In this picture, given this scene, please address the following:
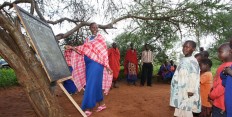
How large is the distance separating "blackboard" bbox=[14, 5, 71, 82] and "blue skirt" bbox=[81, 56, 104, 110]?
4.36ft

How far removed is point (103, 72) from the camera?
556 cm

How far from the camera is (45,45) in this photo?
3.29 metres

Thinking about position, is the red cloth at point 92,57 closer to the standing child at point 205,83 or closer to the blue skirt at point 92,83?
the blue skirt at point 92,83

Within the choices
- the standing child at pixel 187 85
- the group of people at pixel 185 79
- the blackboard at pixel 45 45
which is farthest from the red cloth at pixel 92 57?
the standing child at pixel 187 85

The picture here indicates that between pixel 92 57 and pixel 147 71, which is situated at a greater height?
pixel 92 57

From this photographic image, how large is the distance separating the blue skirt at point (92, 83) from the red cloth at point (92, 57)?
0.43ft

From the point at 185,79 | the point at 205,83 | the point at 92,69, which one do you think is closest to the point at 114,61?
the point at 92,69

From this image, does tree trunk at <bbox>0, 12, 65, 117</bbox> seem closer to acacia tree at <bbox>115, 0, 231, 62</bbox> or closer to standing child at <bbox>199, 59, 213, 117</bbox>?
standing child at <bbox>199, 59, 213, 117</bbox>

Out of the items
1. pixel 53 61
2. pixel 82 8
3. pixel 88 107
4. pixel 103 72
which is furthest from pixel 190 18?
pixel 53 61

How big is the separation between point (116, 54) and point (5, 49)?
8.53 m

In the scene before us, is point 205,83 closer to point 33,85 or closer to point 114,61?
point 33,85

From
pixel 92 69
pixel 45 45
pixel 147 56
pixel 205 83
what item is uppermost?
pixel 45 45

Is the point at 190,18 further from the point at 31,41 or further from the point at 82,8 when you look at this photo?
the point at 31,41

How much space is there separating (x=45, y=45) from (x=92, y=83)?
2058 mm
